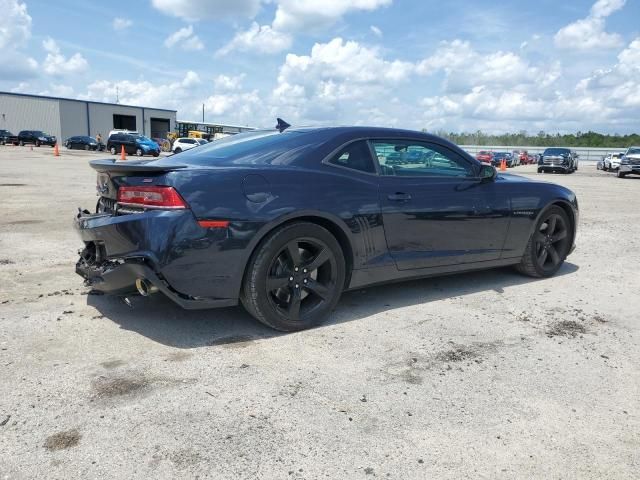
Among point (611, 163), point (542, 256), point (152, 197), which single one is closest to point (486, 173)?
point (542, 256)

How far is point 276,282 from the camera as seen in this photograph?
12.0 feet

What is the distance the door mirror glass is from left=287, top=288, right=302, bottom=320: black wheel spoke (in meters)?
2.17

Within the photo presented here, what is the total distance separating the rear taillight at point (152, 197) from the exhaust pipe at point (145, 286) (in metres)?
0.48

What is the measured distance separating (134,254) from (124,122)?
243ft

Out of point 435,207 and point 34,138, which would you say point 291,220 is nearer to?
point 435,207

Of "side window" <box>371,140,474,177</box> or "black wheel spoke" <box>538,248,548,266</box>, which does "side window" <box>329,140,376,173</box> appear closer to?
"side window" <box>371,140,474,177</box>

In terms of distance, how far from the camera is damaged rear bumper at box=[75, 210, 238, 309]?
3271mm

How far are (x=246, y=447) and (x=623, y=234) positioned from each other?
8.09 m

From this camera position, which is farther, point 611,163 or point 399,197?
point 611,163

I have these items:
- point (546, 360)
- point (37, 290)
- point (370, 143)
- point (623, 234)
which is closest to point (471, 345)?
point (546, 360)

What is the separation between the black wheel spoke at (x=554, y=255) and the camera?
561 cm

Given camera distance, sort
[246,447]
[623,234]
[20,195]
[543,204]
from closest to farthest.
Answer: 1. [246,447]
2. [543,204]
3. [623,234]
4. [20,195]

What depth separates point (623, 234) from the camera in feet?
27.9

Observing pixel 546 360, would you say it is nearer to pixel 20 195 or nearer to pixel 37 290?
pixel 37 290
